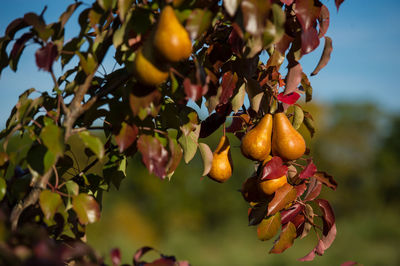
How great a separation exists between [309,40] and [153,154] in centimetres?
35

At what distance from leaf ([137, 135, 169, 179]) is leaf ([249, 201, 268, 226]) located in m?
0.32

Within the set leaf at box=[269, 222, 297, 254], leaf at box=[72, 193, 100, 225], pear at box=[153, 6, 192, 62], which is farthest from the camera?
leaf at box=[269, 222, 297, 254]

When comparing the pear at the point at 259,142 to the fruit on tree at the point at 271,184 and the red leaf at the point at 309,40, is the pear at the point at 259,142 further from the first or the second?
the red leaf at the point at 309,40

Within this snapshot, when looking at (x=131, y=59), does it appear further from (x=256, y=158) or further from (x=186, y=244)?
(x=186, y=244)

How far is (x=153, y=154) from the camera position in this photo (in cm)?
68

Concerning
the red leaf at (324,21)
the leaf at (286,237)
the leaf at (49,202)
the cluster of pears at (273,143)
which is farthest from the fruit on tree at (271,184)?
the leaf at (49,202)

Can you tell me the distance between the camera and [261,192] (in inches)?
35.1

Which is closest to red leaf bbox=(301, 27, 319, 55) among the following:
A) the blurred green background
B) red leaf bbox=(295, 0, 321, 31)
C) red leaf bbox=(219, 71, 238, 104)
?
red leaf bbox=(295, 0, 321, 31)

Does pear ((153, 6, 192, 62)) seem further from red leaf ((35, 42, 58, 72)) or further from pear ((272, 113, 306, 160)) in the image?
pear ((272, 113, 306, 160))

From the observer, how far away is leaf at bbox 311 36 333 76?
0.80 metres

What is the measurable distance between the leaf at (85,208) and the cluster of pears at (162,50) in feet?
0.80

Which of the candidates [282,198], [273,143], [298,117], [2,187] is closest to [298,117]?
[298,117]

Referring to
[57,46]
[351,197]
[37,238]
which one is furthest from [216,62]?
[351,197]

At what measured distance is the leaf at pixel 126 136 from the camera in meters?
0.66
